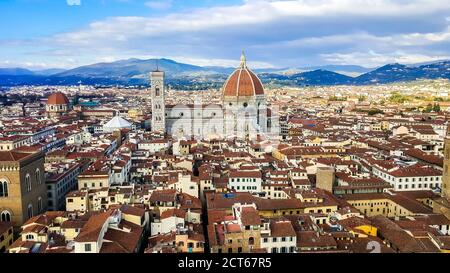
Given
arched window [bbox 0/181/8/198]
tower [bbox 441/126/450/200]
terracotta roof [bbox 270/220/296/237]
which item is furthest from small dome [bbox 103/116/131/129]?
terracotta roof [bbox 270/220/296/237]

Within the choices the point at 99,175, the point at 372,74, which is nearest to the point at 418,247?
the point at 99,175

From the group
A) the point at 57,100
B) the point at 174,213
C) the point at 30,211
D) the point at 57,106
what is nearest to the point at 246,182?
the point at 174,213

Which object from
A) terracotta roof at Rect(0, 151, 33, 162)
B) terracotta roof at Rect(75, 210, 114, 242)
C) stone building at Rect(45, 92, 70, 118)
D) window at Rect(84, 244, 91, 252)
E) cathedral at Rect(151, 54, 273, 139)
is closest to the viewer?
window at Rect(84, 244, 91, 252)

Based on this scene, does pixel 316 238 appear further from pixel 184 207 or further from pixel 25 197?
pixel 25 197

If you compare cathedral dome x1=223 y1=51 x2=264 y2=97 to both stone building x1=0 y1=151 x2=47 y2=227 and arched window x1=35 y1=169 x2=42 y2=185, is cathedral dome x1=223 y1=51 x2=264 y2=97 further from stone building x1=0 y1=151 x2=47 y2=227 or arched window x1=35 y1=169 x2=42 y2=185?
stone building x1=0 y1=151 x2=47 y2=227

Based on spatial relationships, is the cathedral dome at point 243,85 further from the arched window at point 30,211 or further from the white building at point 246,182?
the arched window at point 30,211

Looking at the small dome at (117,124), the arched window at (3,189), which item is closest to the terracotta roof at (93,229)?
→ the arched window at (3,189)

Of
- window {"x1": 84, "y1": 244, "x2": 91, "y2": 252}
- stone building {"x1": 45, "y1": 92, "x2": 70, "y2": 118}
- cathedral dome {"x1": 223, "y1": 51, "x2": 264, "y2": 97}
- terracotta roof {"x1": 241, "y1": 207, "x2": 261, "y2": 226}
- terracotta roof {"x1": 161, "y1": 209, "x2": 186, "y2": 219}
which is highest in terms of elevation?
cathedral dome {"x1": 223, "y1": 51, "x2": 264, "y2": 97}
